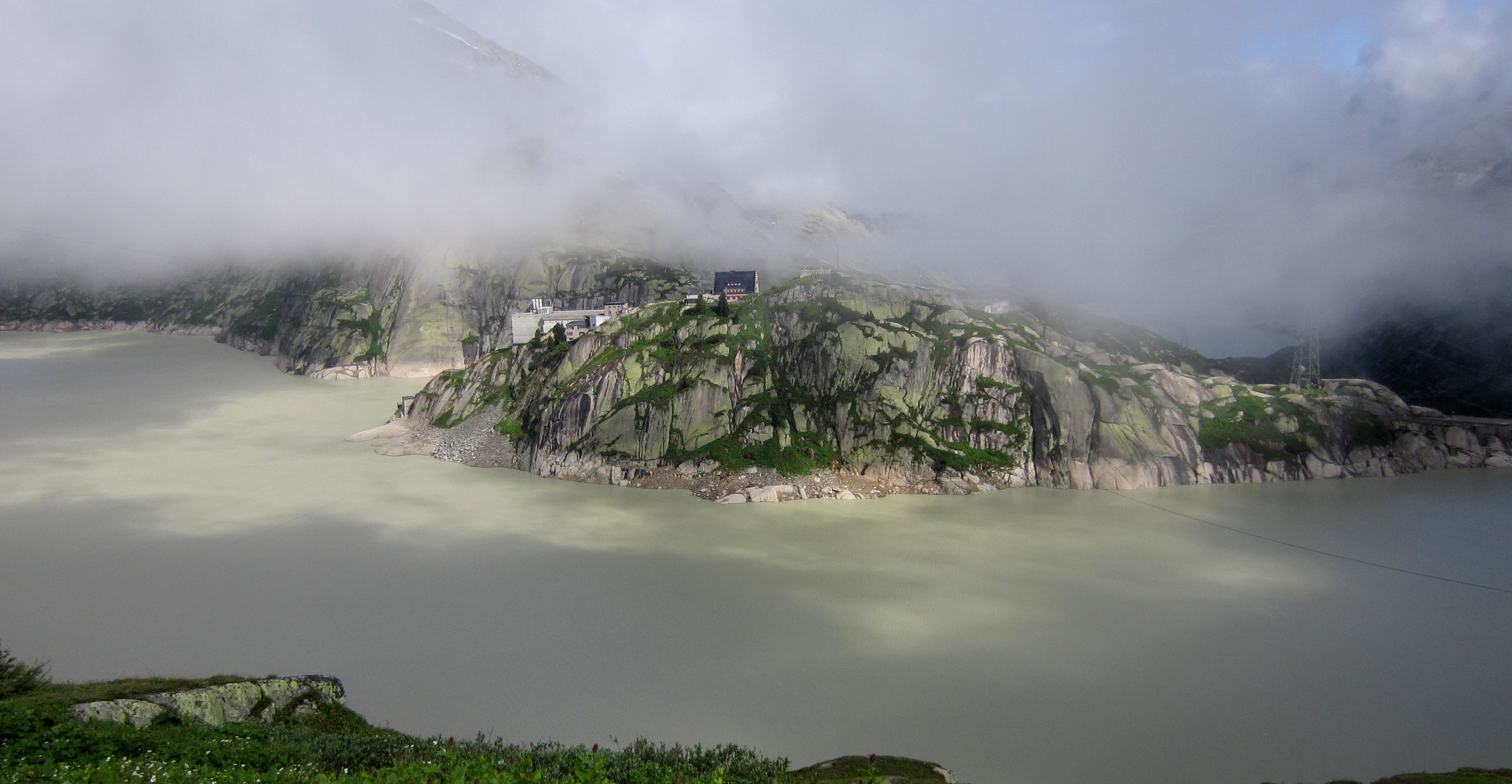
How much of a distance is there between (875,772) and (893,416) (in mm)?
33925

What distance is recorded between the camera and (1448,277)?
2840 inches

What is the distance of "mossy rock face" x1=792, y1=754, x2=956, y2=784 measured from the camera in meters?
13.3

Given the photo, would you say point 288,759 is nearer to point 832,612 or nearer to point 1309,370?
point 832,612

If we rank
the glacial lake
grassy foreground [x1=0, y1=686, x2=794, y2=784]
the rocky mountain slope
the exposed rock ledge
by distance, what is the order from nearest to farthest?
grassy foreground [x1=0, y1=686, x2=794, y2=784] → the exposed rock ledge → the glacial lake → the rocky mountain slope

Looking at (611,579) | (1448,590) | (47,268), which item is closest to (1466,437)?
(1448,590)

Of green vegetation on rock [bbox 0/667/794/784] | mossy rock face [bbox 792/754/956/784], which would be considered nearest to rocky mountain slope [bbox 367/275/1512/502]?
mossy rock face [bbox 792/754/956/784]

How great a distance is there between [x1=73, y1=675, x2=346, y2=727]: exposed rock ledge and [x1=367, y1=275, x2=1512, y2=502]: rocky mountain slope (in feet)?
88.5

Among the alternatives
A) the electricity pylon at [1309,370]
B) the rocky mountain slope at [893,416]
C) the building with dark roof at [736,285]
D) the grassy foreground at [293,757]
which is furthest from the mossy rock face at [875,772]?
the electricity pylon at [1309,370]

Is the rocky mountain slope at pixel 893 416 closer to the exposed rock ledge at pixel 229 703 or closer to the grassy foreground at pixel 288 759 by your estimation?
the exposed rock ledge at pixel 229 703

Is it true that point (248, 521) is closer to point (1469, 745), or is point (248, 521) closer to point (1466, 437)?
point (1469, 745)

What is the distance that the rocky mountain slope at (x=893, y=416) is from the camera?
4506cm

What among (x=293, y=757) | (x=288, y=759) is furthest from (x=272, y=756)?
(x=293, y=757)

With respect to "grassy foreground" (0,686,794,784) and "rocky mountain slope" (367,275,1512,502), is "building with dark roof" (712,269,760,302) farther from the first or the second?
"grassy foreground" (0,686,794,784)

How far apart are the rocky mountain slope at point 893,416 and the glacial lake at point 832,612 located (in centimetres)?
297
